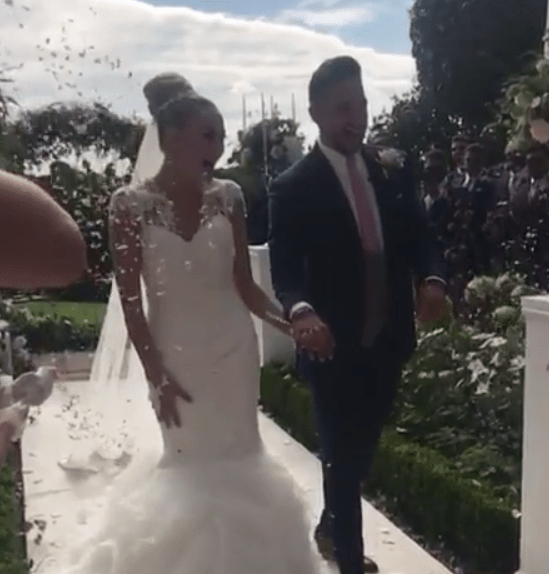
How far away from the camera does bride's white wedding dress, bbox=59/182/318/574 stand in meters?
1.85

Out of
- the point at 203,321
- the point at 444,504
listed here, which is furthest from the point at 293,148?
the point at 444,504

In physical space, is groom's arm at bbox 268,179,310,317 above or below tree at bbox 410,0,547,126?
below

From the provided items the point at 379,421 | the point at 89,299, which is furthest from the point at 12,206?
the point at 379,421

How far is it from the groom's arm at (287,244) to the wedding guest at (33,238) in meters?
1.34

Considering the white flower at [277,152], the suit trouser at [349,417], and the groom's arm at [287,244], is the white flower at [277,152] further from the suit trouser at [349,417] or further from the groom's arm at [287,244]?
the suit trouser at [349,417]

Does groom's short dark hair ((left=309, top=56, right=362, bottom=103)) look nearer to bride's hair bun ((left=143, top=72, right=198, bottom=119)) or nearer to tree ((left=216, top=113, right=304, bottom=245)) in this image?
tree ((left=216, top=113, right=304, bottom=245))

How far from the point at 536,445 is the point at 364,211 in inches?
39.6

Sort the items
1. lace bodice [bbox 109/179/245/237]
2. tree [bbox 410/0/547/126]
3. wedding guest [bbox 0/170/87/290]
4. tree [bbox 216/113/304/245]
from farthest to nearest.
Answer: tree [bbox 410/0/547/126], lace bodice [bbox 109/179/245/237], tree [bbox 216/113/304/245], wedding guest [bbox 0/170/87/290]

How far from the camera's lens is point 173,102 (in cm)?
156

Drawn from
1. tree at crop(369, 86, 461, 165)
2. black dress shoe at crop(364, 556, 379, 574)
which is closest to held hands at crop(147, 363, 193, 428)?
tree at crop(369, 86, 461, 165)

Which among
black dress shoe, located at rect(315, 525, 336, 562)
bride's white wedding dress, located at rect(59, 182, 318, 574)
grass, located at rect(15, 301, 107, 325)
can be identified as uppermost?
grass, located at rect(15, 301, 107, 325)

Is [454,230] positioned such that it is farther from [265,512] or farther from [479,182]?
[265,512]

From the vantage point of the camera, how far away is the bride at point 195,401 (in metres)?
1.79

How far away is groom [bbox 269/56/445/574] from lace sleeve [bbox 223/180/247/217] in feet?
0.33
